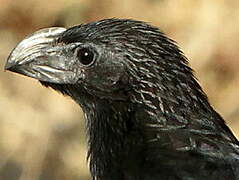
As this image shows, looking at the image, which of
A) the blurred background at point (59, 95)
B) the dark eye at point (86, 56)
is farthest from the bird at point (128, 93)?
the blurred background at point (59, 95)

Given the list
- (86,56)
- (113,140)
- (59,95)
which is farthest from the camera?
(59,95)

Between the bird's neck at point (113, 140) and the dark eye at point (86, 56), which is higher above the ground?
the dark eye at point (86, 56)

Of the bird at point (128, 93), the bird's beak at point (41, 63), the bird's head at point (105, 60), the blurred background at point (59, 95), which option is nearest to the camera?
the bird at point (128, 93)

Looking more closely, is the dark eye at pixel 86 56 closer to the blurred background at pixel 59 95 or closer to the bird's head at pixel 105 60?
the bird's head at pixel 105 60

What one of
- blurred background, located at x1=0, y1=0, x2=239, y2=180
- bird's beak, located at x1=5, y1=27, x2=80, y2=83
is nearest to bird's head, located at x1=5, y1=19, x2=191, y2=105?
bird's beak, located at x1=5, y1=27, x2=80, y2=83

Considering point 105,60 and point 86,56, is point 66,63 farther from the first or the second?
point 105,60

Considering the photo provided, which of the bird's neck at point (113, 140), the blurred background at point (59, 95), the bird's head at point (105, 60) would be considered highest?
the blurred background at point (59, 95)

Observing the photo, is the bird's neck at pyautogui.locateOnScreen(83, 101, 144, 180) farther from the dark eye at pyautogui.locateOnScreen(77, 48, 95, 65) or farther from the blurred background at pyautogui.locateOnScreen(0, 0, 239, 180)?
the blurred background at pyautogui.locateOnScreen(0, 0, 239, 180)

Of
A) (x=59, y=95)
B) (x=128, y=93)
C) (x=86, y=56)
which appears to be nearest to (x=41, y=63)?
(x=86, y=56)

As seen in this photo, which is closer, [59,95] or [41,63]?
[41,63]
